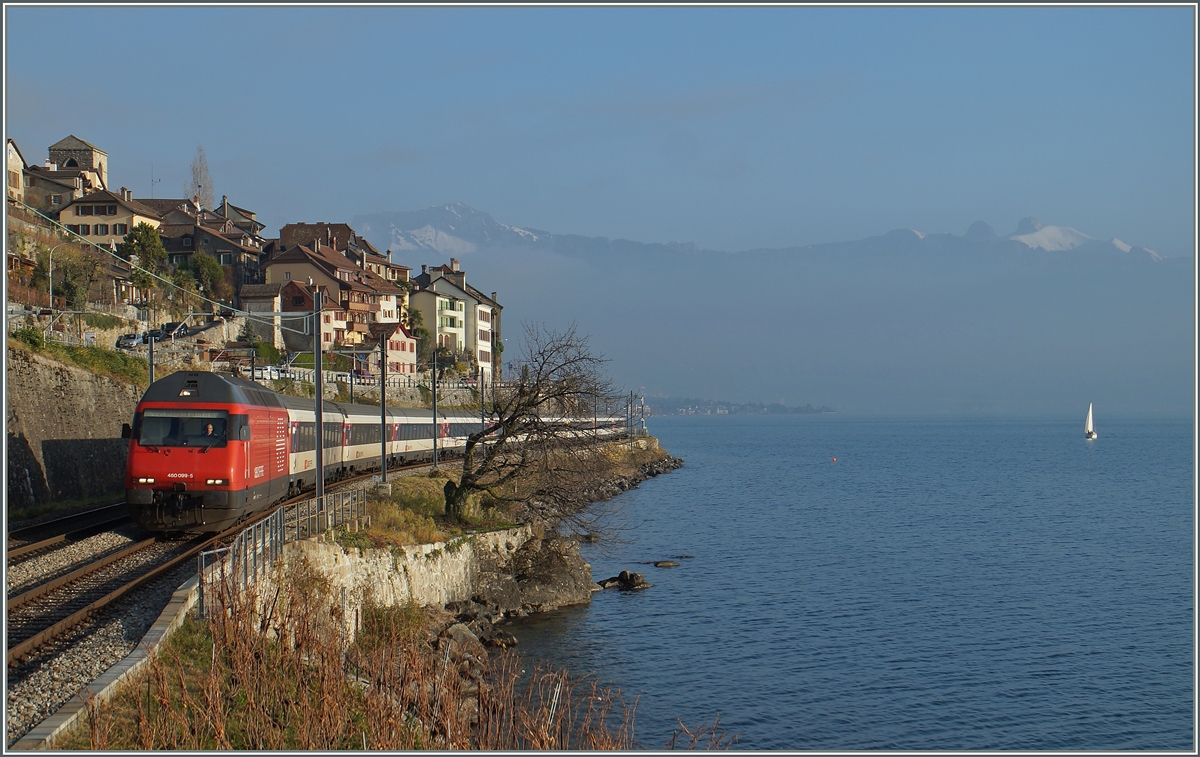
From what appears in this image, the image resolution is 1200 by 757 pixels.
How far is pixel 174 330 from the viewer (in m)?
66.2

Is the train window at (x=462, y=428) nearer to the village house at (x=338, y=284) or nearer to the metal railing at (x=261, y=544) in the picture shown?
the village house at (x=338, y=284)

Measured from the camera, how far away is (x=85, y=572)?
1770 centimetres

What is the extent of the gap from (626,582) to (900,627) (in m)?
9.64

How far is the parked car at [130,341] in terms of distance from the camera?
5240 cm

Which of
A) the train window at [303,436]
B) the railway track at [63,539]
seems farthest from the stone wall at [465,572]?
the train window at [303,436]

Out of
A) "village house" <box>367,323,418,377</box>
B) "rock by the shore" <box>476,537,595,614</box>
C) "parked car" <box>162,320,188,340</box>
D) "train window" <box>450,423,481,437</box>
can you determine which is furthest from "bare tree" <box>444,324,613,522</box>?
"village house" <box>367,323,418,377</box>

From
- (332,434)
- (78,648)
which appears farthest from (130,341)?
(78,648)

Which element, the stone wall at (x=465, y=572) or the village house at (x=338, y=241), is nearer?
the stone wall at (x=465, y=572)

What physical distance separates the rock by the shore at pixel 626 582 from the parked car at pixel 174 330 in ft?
129

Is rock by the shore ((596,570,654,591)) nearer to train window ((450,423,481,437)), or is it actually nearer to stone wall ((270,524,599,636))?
stone wall ((270,524,599,636))

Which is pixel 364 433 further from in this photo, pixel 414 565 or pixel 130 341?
pixel 130 341

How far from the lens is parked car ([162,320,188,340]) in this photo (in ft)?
207

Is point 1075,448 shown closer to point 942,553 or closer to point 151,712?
point 942,553

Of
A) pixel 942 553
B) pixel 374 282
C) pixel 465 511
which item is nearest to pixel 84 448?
pixel 465 511
